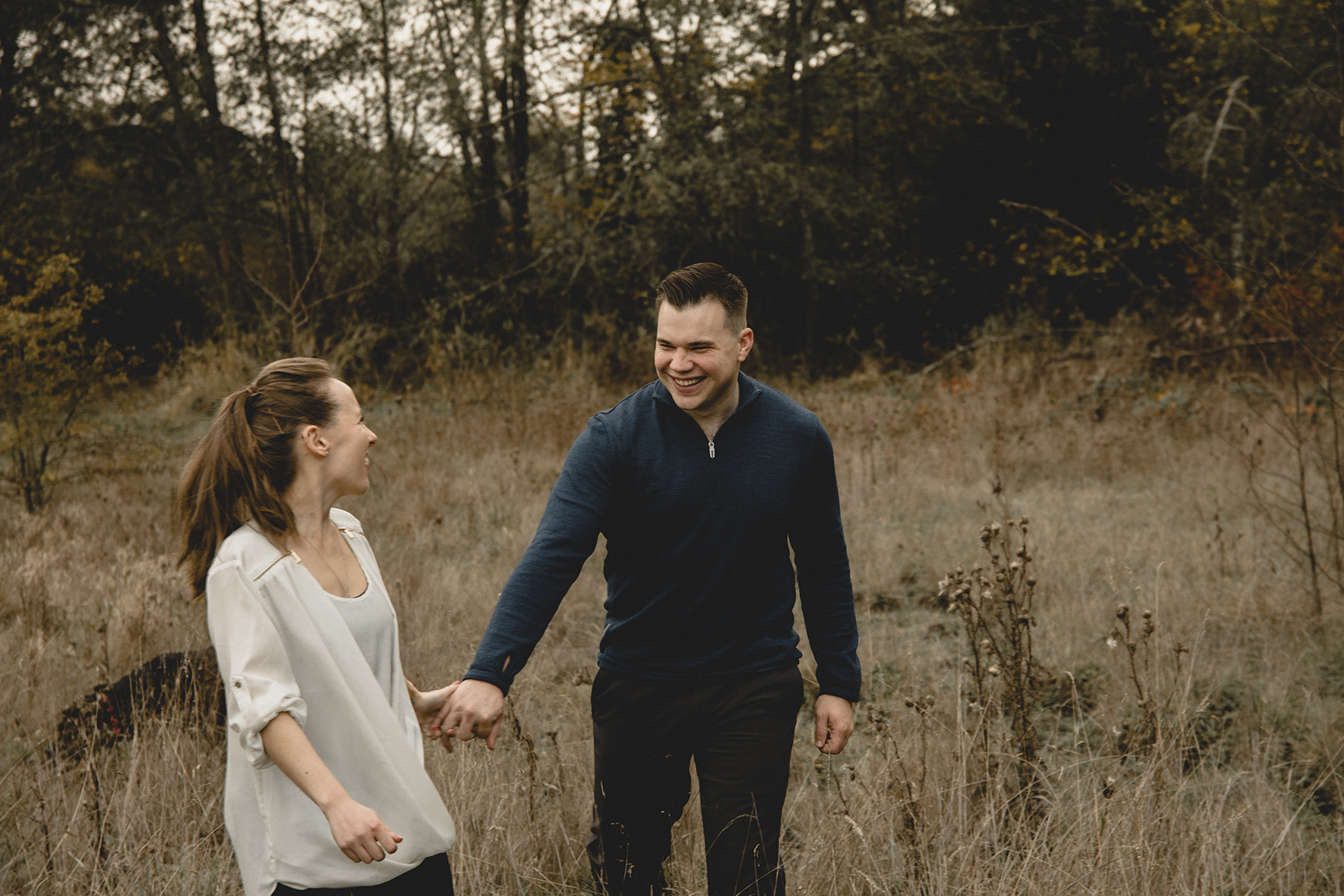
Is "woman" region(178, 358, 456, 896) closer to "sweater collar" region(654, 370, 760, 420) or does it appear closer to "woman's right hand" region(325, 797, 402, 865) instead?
"woman's right hand" region(325, 797, 402, 865)

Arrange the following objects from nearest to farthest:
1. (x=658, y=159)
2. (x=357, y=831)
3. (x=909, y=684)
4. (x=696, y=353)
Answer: (x=357, y=831), (x=696, y=353), (x=909, y=684), (x=658, y=159)

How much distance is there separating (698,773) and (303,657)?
1.09 meters

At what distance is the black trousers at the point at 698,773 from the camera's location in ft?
7.28

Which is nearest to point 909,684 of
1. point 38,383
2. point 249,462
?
point 249,462

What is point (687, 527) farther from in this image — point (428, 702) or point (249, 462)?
point (249, 462)

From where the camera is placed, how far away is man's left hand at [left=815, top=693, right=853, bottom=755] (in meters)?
2.37

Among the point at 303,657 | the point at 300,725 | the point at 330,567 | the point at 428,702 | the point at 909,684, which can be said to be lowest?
the point at 909,684

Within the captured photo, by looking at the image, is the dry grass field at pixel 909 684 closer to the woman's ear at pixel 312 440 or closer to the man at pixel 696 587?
the man at pixel 696 587

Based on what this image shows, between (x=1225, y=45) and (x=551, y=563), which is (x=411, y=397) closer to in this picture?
(x=551, y=563)

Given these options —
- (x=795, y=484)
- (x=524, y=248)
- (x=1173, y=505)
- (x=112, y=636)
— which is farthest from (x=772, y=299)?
(x=795, y=484)

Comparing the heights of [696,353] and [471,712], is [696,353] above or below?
above

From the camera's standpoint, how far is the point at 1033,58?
1512 cm

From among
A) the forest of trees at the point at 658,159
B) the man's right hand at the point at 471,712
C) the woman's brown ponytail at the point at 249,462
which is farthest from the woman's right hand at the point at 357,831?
the forest of trees at the point at 658,159

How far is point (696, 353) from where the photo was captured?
2.24 metres
